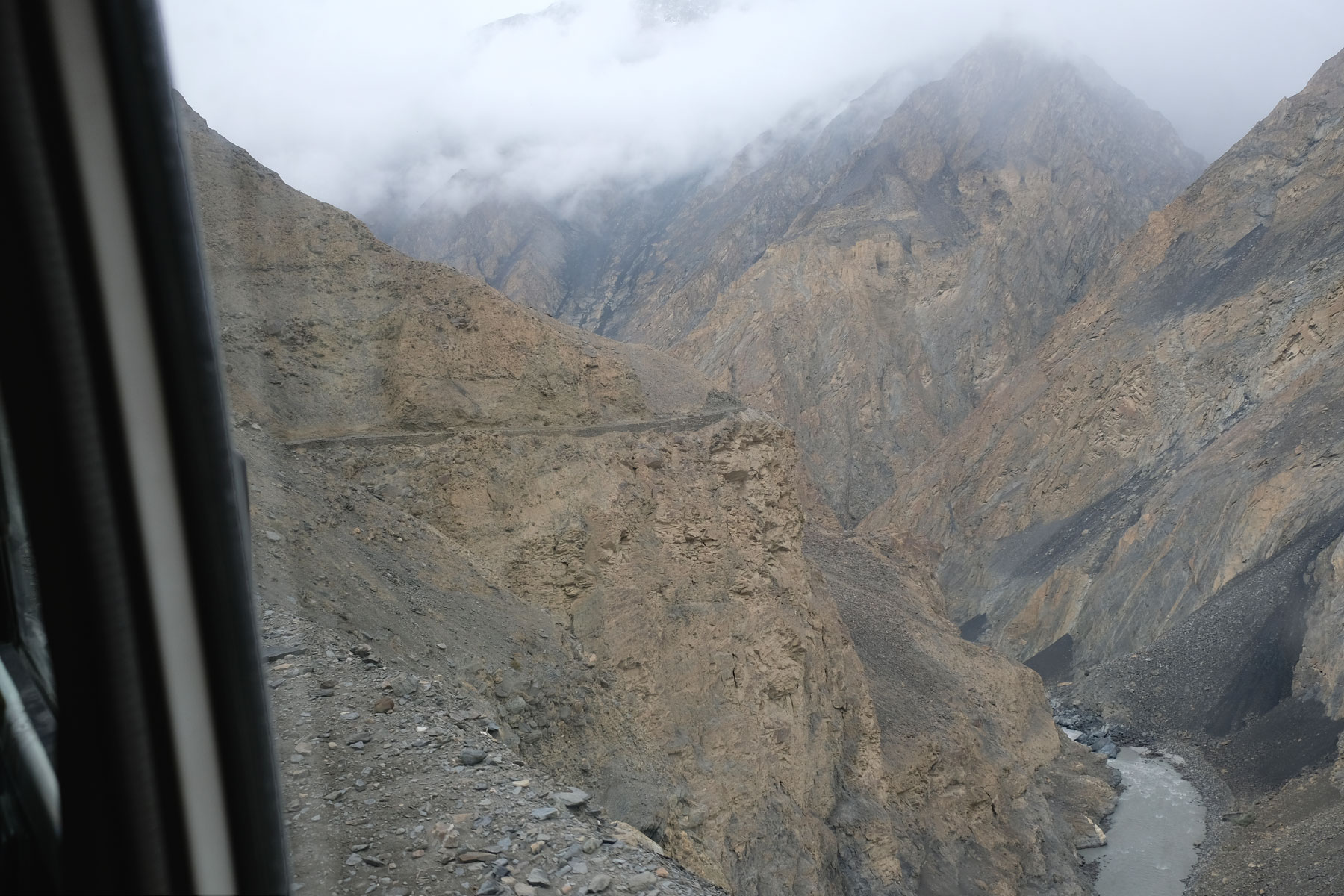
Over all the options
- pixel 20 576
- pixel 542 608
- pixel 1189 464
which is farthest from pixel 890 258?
pixel 20 576

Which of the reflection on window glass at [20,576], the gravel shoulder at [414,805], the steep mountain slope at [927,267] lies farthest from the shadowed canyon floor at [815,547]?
the reflection on window glass at [20,576]

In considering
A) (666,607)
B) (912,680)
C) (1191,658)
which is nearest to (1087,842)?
(912,680)

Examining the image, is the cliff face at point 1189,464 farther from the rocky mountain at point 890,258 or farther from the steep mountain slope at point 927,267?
the rocky mountain at point 890,258

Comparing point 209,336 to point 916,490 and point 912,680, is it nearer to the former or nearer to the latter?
point 912,680

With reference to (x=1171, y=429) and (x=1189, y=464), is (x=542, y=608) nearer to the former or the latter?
(x=1189, y=464)

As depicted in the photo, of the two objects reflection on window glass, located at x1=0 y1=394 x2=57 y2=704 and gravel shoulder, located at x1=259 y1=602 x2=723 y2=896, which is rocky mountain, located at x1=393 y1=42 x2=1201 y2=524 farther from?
reflection on window glass, located at x1=0 y1=394 x2=57 y2=704

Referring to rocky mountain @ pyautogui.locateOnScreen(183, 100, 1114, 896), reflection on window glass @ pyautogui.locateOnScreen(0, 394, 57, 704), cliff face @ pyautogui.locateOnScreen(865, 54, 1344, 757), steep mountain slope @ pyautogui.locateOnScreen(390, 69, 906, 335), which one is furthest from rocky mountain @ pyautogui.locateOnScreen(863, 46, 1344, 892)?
reflection on window glass @ pyautogui.locateOnScreen(0, 394, 57, 704)

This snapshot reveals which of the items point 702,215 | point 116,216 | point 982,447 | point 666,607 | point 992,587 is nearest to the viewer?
point 116,216
